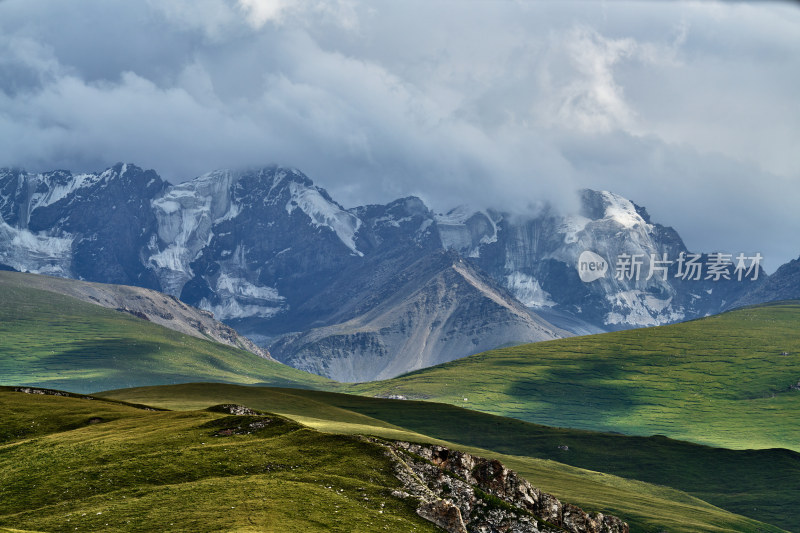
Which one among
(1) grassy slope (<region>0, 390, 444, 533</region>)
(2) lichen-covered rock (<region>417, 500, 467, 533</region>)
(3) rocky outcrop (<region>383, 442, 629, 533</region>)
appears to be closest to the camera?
(1) grassy slope (<region>0, 390, 444, 533</region>)

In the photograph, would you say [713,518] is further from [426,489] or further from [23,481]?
[23,481]

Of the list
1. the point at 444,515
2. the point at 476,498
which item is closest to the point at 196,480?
the point at 444,515

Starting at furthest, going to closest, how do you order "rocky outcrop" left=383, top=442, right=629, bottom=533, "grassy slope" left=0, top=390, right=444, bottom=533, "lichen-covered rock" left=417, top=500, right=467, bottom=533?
"rocky outcrop" left=383, top=442, right=629, bottom=533, "lichen-covered rock" left=417, top=500, right=467, bottom=533, "grassy slope" left=0, top=390, right=444, bottom=533

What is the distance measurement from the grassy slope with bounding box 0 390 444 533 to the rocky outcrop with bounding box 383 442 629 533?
6.51 feet

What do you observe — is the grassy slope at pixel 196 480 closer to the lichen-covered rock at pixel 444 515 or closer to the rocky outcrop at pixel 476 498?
the lichen-covered rock at pixel 444 515

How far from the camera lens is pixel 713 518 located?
Result: 629 feet

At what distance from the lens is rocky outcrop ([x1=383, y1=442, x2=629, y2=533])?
237ft

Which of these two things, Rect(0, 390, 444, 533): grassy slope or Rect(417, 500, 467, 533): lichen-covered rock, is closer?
Rect(0, 390, 444, 533): grassy slope

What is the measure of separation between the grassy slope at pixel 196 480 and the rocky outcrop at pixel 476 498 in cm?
199

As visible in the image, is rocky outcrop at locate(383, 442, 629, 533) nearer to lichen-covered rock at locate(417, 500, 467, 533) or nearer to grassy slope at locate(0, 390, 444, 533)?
lichen-covered rock at locate(417, 500, 467, 533)

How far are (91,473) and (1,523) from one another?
466 inches

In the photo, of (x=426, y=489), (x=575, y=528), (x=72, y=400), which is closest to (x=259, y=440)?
(x=426, y=489)

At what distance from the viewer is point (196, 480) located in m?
76.7

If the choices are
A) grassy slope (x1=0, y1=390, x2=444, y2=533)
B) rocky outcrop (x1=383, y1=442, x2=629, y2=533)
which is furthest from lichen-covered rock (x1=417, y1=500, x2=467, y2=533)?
grassy slope (x1=0, y1=390, x2=444, y2=533)
